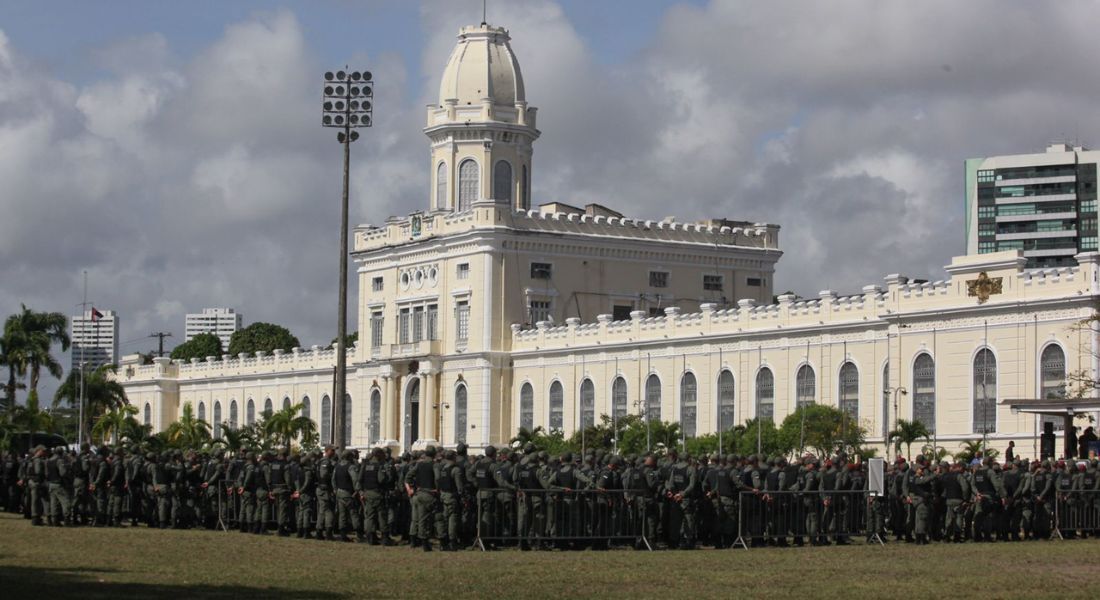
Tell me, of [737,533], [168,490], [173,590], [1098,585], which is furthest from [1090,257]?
[173,590]

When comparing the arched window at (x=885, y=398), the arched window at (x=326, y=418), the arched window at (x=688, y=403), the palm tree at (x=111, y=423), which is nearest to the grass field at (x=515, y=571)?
the arched window at (x=885, y=398)

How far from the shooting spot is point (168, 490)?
1539 inches

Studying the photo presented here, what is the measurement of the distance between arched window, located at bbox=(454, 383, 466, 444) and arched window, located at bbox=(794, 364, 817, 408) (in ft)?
69.4

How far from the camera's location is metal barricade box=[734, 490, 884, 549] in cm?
3409

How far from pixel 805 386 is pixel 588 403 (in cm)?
1373

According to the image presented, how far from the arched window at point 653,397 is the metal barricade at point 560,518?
134ft

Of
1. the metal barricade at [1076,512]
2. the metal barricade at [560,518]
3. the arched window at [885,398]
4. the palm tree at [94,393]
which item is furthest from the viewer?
the palm tree at [94,393]

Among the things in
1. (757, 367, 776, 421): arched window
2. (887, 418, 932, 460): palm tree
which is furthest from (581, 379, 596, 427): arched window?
(887, 418, 932, 460): palm tree

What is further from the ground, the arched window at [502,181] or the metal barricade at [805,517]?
the arched window at [502,181]

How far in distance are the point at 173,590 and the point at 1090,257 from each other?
39.1 metres

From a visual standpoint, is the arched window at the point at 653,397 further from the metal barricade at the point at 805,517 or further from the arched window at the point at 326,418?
the metal barricade at the point at 805,517

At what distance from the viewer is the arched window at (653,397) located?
Answer: 74250 mm

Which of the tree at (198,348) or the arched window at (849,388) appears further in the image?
the tree at (198,348)

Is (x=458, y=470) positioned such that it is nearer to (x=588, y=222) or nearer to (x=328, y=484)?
(x=328, y=484)
